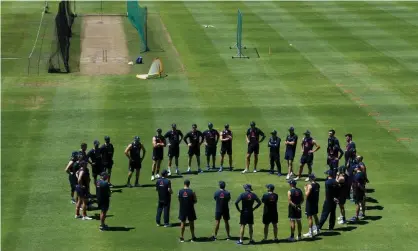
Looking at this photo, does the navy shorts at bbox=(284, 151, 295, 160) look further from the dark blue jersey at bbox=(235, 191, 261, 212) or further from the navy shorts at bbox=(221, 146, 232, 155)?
the dark blue jersey at bbox=(235, 191, 261, 212)

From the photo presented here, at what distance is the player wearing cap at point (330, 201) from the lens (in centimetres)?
2900

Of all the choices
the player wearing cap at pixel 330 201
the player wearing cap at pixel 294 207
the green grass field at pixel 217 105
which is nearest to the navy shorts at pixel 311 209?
the player wearing cap at pixel 294 207

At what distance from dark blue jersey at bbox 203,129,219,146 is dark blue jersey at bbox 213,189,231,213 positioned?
727 cm

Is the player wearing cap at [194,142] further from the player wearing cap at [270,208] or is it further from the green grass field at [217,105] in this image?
the player wearing cap at [270,208]

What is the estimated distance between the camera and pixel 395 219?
98.7ft

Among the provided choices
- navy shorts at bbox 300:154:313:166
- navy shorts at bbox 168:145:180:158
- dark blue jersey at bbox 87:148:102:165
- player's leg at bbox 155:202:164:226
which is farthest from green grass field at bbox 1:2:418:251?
dark blue jersey at bbox 87:148:102:165

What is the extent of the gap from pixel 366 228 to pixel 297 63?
24.2 meters

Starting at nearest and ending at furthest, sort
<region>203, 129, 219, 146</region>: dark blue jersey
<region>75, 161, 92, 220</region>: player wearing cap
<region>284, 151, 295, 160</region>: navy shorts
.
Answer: <region>75, 161, 92, 220</region>: player wearing cap, <region>284, 151, 295, 160</region>: navy shorts, <region>203, 129, 219, 146</region>: dark blue jersey

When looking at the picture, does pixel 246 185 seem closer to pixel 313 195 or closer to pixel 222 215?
pixel 222 215

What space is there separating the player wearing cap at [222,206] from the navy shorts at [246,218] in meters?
0.59

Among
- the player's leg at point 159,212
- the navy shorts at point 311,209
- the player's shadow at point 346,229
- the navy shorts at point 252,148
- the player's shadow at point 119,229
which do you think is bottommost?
the player's shadow at point 119,229

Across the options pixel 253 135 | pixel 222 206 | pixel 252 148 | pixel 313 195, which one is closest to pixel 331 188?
pixel 313 195

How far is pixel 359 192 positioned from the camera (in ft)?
97.3

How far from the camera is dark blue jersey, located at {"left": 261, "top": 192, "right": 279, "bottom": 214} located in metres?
27.8
